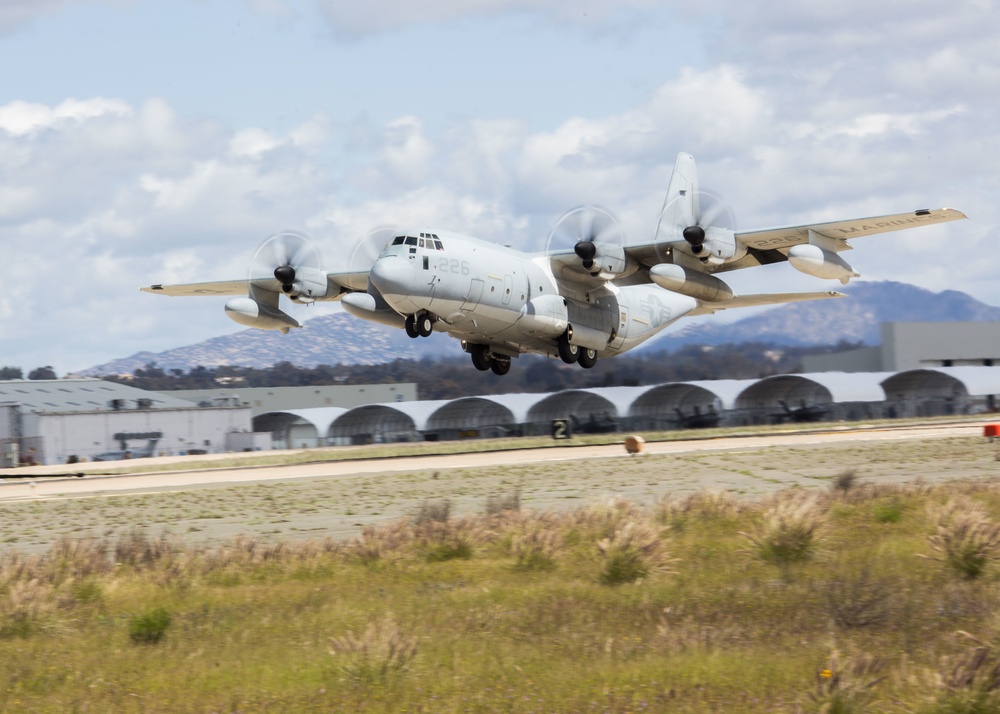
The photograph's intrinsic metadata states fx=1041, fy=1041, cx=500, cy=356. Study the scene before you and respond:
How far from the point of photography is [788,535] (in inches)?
644

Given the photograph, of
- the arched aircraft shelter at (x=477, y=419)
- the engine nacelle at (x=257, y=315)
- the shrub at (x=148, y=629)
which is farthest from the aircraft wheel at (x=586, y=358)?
the arched aircraft shelter at (x=477, y=419)

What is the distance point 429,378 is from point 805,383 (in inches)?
997

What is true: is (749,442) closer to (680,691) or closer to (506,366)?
(506,366)

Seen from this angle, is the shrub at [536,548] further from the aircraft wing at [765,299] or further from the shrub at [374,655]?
the aircraft wing at [765,299]

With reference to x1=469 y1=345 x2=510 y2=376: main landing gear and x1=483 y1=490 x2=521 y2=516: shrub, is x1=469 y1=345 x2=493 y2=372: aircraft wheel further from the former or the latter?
x1=483 y1=490 x2=521 y2=516: shrub

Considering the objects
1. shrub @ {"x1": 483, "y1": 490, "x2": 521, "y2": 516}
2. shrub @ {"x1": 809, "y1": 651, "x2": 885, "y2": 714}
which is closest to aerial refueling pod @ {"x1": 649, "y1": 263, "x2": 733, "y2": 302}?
shrub @ {"x1": 483, "y1": 490, "x2": 521, "y2": 516}

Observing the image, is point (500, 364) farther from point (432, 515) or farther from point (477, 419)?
point (477, 419)

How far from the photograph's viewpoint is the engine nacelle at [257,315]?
41094mm

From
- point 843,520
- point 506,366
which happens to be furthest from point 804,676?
point 506,366

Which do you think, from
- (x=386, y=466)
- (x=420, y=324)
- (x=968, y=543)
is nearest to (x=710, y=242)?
(x=420, y=324)

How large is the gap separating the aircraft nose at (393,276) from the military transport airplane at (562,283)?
3 cm

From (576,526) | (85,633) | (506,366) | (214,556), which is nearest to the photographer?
(85,633)

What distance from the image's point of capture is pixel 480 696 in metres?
9.85

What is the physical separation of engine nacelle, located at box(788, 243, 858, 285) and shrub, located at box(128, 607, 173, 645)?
25.7 meters
